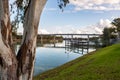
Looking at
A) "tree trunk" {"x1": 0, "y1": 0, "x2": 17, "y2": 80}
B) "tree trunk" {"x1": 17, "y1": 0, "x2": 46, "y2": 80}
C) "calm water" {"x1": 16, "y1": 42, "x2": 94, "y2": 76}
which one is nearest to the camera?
"tree trunk" {"x1": 0, "y1": 0, "x2": 17, "y2": 80}

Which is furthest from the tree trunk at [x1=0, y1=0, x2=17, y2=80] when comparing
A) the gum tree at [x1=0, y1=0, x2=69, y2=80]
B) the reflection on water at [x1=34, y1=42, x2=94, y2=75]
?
the reflection on water at [x1=34, y1=42, x2=94, y2=75]

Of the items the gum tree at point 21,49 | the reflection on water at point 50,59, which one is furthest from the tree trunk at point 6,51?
the reflection on water at point 50,59

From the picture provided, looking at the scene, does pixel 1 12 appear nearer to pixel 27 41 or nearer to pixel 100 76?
pixel 27 41

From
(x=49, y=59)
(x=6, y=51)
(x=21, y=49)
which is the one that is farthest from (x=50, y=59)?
(x=6, y=51)

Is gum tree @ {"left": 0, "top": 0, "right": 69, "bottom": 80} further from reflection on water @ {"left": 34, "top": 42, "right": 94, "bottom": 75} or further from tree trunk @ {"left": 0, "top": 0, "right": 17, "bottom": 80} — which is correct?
reflection on water @ {"left": 34, "top": 42, "right": 94, "bottom": 75}

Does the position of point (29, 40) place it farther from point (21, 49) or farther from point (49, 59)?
point (49, 59)

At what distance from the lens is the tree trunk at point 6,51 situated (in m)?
6.89

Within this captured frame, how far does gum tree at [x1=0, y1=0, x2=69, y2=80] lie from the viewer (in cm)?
691

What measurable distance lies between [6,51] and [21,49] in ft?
1.62

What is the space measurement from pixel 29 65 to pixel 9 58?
22.4 inches

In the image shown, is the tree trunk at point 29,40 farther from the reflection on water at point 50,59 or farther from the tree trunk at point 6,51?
the reflection on water at point 50,59

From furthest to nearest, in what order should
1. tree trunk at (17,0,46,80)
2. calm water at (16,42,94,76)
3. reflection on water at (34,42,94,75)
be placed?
reflection on water at (34,42,94,75), calm water at (16,42,94,76), tree trunk at (17,0,46,80)

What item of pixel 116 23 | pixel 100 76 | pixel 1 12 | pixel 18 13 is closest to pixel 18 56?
pixel 1 12

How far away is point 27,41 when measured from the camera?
285 inches
